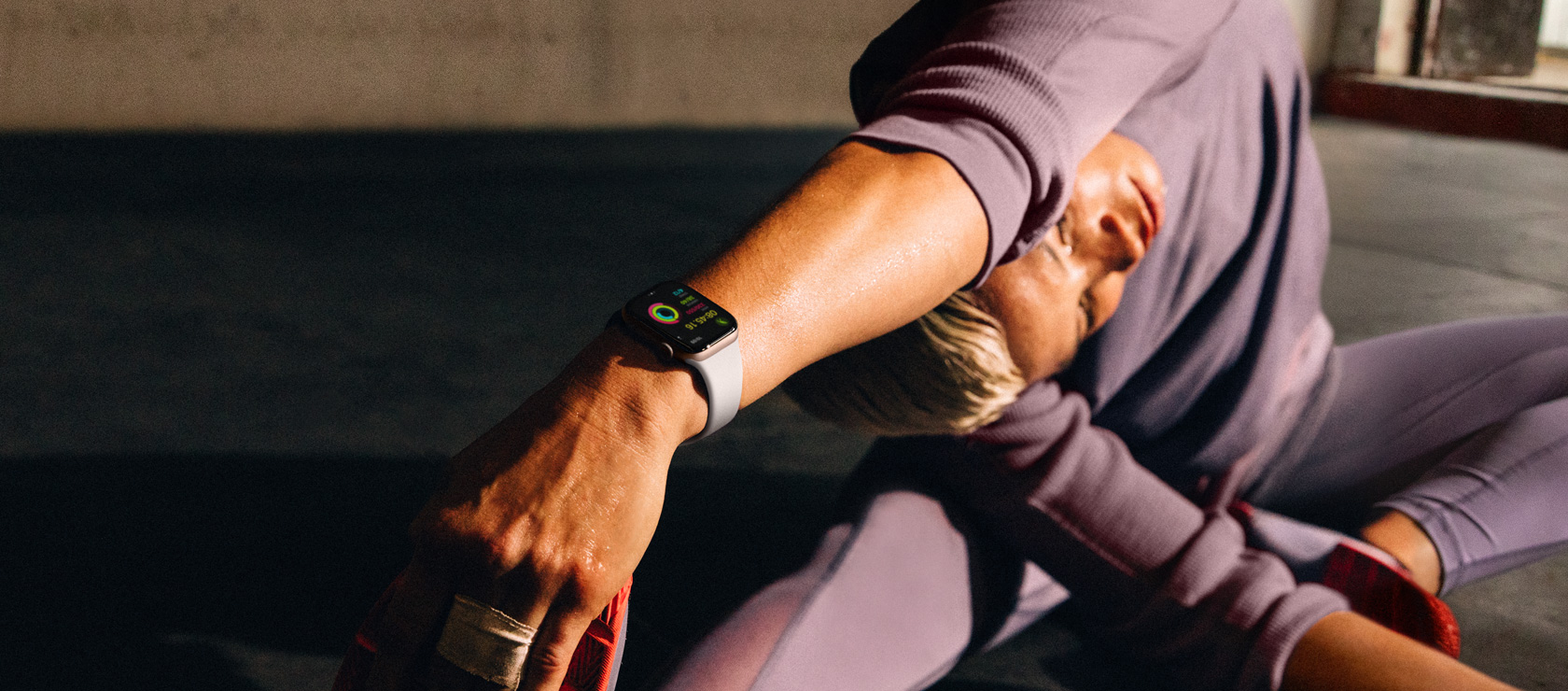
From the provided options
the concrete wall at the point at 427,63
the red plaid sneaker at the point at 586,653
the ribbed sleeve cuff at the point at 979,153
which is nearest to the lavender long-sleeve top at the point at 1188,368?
the ribbed sleeve cuff at the point at 979,153

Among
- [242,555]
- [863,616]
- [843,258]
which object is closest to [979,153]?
[843,258]

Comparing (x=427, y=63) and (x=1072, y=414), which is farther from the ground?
(x=1072, y=414)

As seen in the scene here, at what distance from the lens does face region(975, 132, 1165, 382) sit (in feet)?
2.56

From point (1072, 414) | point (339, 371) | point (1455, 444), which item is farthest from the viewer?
point (339, 371)

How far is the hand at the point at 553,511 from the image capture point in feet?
1.54

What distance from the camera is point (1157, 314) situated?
903 millimetres

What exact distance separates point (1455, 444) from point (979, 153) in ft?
2.66

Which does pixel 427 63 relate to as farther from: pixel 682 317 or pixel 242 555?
pixel 682 317

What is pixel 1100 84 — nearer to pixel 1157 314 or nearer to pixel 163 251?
pixel 1157 314

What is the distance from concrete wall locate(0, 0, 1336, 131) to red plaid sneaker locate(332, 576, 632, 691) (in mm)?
4606

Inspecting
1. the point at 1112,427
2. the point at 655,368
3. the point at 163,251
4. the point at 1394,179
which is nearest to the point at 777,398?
the point at 1112,427

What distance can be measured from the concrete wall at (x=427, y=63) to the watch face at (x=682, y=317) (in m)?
4.67

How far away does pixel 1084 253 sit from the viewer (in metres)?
0.80

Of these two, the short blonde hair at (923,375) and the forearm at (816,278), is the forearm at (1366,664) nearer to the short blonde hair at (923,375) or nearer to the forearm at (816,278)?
the short blonde hair at (923,375)
